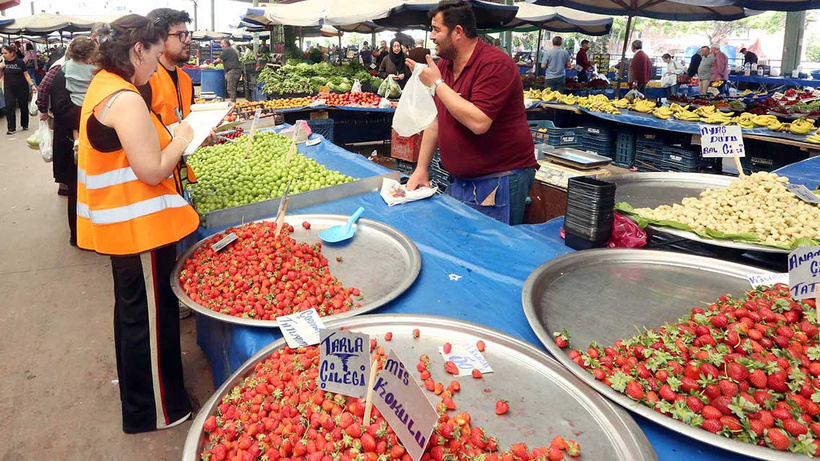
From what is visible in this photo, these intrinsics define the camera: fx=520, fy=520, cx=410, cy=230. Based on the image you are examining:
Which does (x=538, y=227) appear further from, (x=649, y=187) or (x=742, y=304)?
(x=742, y=304)

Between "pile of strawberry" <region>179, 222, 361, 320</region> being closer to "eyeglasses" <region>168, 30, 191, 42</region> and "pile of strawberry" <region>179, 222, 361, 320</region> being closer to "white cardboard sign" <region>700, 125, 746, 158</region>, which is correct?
"eyeglasses" <region>168, 30, 191, 42</region>

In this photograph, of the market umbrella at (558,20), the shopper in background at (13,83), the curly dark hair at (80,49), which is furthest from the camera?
the market umbrella at (558,20)

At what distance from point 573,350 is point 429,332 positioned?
473 millimetres

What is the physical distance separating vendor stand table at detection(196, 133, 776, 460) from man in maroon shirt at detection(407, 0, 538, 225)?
8.7 inches

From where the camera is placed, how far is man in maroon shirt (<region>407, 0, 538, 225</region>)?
2785mm

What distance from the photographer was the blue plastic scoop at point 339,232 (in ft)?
8.65

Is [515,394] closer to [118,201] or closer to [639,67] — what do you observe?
[118,201]

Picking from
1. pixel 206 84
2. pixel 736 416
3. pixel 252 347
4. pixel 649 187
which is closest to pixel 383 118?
pixel 649 187

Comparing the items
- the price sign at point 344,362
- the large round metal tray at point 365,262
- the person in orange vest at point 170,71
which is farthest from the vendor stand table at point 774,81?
the price sign at point 344,362

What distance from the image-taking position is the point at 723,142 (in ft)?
9.91

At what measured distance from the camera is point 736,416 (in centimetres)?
127

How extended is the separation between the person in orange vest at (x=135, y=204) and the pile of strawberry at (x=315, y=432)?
1061mm

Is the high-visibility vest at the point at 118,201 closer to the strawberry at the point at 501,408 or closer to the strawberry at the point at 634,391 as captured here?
the strawberry at the point at 501,408

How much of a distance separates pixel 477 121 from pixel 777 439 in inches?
77.0
